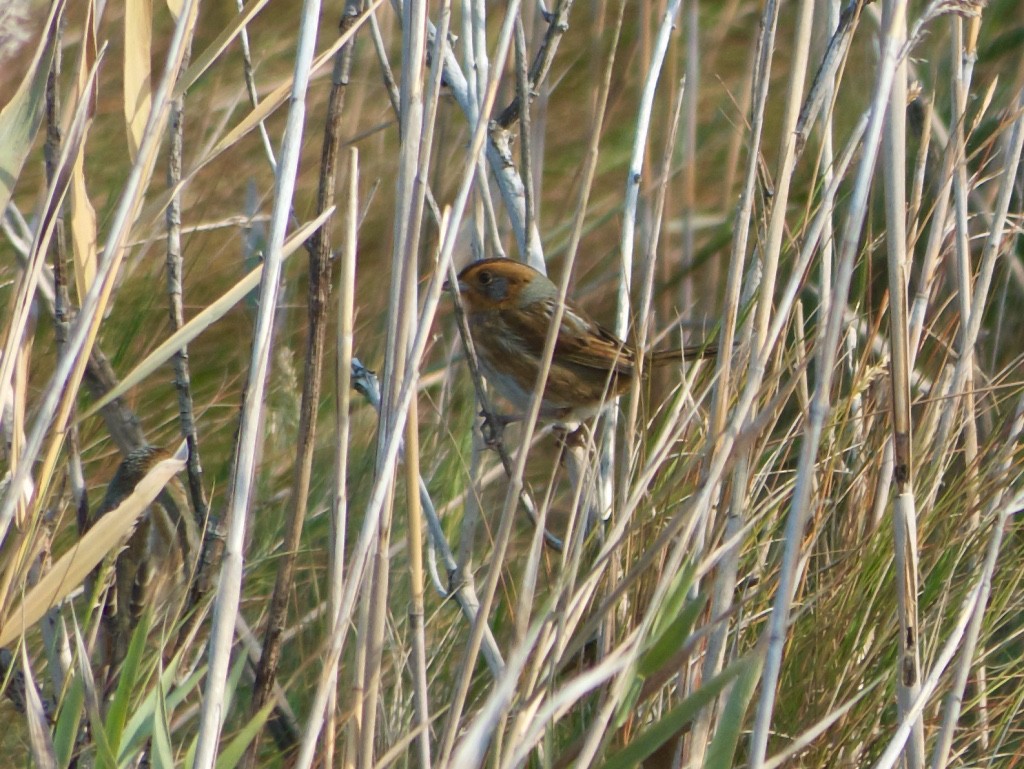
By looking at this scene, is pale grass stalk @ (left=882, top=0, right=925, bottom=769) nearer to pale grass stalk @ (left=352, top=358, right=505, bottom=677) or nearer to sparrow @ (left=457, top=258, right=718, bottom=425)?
pale grass stalk @ (left=352, top=358, right=505, bottom=677)

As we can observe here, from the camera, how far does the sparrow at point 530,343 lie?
2.63m

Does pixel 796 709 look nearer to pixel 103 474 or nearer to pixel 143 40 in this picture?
pixel 143 40

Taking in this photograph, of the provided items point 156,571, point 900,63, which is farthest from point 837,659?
point 156,571

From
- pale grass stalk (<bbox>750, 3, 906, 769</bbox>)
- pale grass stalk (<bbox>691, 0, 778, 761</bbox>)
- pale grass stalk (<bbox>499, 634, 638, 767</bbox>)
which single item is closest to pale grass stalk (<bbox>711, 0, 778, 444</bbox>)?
pale grass stalk (<bbox>691, 0, 778, 761</bbox>)

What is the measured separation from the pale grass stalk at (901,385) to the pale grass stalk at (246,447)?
0.57 metres

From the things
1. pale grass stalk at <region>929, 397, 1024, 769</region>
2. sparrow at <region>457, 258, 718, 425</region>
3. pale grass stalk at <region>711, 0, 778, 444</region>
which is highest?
pale grass stalk at <region>711, 0, 778, 444</region>

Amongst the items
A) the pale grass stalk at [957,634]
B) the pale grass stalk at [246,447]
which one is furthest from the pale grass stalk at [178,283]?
the pale grass stalk at [957,634]

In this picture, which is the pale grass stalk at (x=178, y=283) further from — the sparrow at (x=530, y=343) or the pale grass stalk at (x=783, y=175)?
the sparrow at (x=530, y=343)

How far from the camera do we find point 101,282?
1.15 m

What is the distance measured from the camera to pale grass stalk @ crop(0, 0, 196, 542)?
115 cm

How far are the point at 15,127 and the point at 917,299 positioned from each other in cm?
108

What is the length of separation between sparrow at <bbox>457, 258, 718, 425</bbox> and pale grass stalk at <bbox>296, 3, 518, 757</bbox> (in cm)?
125

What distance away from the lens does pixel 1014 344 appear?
2.84 meters

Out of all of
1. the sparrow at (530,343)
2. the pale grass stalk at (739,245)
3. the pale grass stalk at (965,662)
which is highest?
the pale grass stalk at (739,245)
